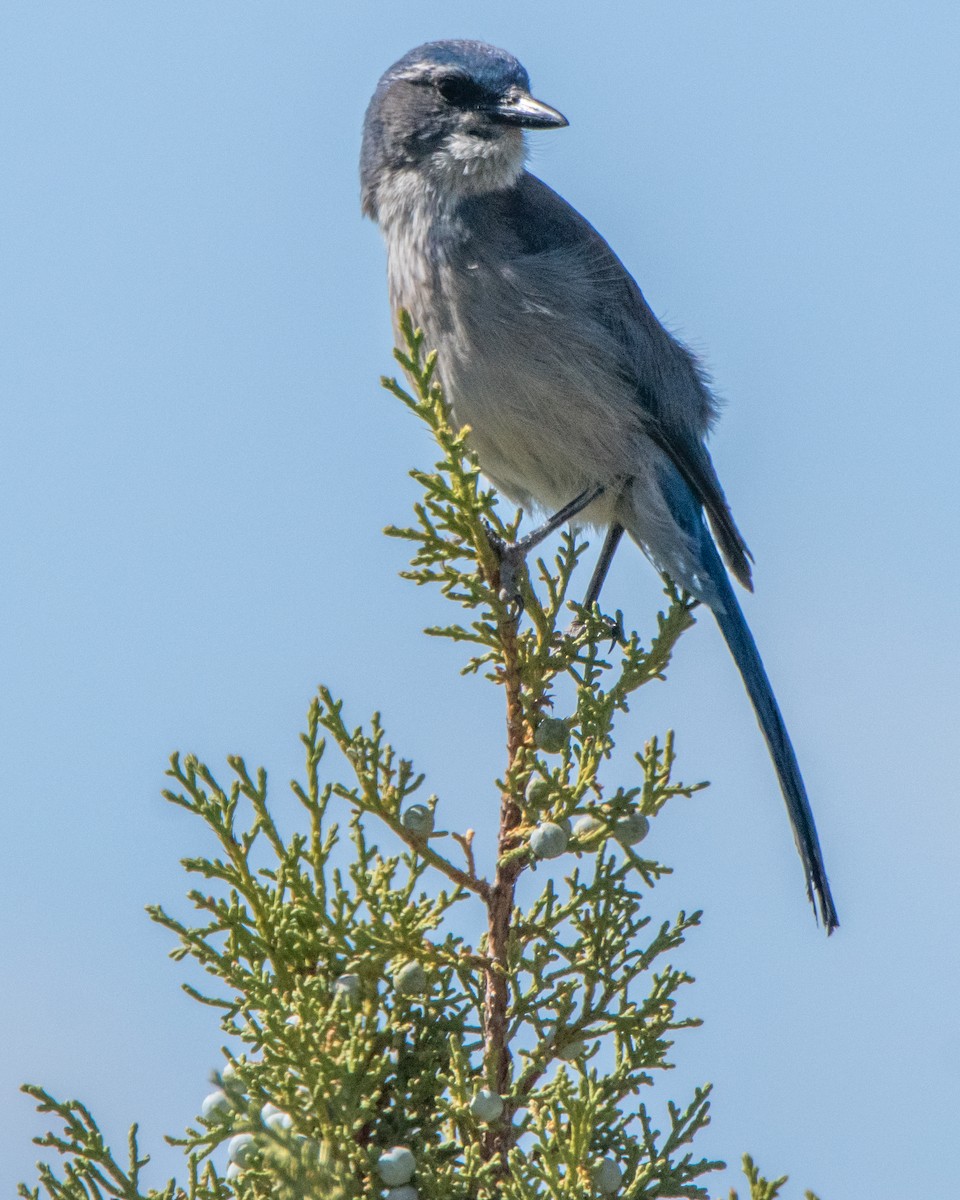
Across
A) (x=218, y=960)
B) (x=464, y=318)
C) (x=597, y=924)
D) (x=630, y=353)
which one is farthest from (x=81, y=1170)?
(x=630, y=353)

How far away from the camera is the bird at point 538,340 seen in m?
4.46

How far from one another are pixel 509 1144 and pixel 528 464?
2.40m

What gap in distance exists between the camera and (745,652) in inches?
174

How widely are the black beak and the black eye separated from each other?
0.09 meters

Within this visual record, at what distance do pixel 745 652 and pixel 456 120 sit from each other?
2102 millimetres

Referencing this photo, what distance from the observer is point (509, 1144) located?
8.78 feet

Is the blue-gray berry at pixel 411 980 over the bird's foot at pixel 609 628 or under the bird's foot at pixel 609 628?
under

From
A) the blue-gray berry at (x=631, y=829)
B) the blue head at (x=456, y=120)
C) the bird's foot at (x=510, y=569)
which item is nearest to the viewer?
the blue-gray berry at (x=631, y=829)

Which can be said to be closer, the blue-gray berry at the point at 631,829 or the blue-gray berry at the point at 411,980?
the blue-gray berry at the point at 411,980

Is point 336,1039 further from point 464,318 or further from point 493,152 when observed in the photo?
point 493,152

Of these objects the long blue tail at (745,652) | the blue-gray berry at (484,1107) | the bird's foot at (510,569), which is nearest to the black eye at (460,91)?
the long blue tail at (745,652)

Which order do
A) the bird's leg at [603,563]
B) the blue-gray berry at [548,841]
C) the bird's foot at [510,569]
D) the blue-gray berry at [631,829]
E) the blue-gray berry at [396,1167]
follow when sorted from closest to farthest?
the blue-gray berry at [396,1167] → the blue-gray berry at [548,841] → the blue-gray berry at [631,829] → the bird's foot at [510,569] → the bird's leg at [603,563]

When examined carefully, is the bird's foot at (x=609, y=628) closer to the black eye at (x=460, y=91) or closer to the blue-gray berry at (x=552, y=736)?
the blue-gray berry at (x=552, y=736)

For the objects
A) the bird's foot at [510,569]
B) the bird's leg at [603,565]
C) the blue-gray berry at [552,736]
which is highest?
the bird's leg at [603,565]
